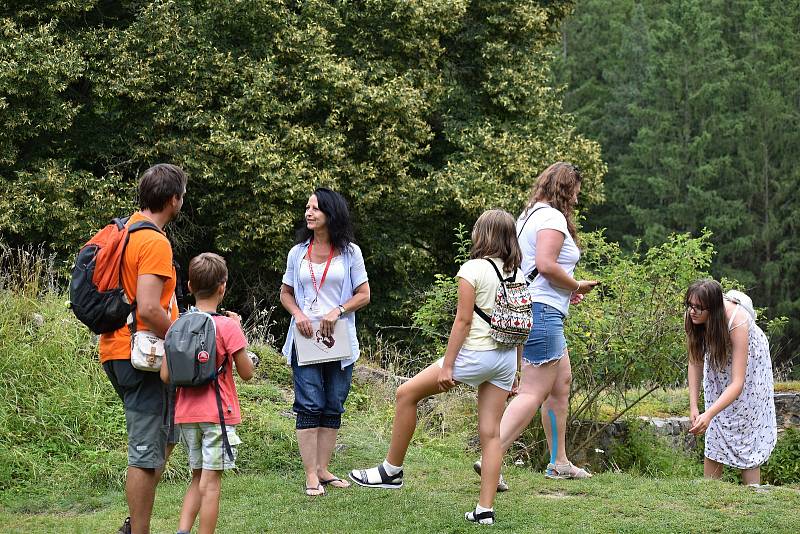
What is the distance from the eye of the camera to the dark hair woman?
6133 millimetres

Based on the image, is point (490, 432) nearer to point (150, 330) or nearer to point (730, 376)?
point (150, 330)

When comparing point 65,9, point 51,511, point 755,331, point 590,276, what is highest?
point 65,9

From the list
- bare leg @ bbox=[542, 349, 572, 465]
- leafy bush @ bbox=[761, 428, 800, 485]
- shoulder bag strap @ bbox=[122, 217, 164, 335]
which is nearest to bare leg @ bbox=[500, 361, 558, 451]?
bare leg @ bbox=[542, 349, 572, 465]

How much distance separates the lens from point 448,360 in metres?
5.15

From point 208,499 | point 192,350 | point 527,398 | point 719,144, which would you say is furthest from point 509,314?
point 719,144

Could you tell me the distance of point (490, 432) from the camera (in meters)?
5.25

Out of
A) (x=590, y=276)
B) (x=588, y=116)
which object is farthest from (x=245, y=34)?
(x=588, y=116)

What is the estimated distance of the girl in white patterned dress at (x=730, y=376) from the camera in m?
6.21

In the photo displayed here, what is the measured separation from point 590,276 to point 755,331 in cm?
351

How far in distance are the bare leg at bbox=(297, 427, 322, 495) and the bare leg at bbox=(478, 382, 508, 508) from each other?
135 cm

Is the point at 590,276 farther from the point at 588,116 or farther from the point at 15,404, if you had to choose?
the point at 588,116

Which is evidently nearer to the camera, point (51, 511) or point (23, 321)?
point (51, 511)

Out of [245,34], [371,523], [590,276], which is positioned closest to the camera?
[371,523]

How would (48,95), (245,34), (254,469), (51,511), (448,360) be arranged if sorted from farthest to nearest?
(245,34), (48,95), (254,469), (51,511), (448,360)
